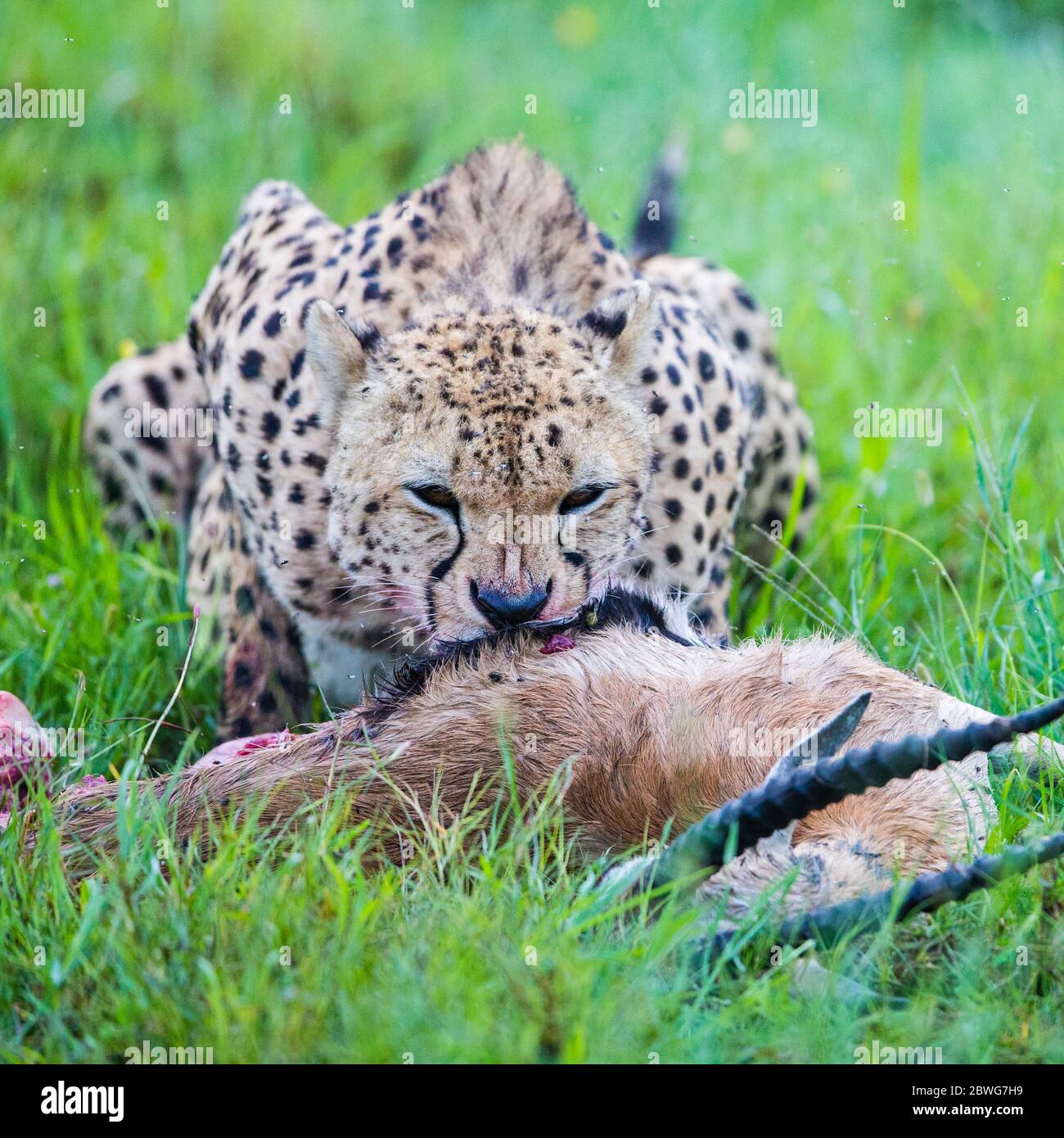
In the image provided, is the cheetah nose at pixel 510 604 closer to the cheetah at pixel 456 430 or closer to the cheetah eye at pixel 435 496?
the cheetah at pixel 456 430

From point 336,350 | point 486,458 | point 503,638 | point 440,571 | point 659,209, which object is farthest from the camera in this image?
point 659,209

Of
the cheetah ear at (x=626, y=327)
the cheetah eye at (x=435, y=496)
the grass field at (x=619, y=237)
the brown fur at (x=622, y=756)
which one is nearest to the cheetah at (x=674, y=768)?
the brown fur at (x=622, y=756)

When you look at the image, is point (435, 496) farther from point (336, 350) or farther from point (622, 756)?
point (622, 756)

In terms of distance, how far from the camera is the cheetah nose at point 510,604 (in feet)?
12.0

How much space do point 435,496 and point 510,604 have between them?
368 mm

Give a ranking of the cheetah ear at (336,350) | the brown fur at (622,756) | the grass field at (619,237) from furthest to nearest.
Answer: the cheetah ear at (336,350)
the brown fur at (622,756)
the grass field at (619,237)

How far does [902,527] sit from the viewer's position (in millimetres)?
5344

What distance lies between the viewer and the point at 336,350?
3984mm

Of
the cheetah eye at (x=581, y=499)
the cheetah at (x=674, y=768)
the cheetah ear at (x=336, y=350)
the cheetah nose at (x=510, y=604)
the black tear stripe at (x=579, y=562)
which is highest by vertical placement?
the cheetah ear at (x=336, y=350)

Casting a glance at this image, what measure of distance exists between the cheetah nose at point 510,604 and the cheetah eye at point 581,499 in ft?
0.81

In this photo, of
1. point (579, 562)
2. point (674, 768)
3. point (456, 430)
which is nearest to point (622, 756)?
point (674, 768)

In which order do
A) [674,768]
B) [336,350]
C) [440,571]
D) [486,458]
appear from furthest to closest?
1. [336,350]
2. [440,571]
3. [486,458]
4. [674,768]

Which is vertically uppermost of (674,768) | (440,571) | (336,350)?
(336,350)

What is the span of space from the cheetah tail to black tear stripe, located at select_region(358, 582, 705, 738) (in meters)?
2.12
